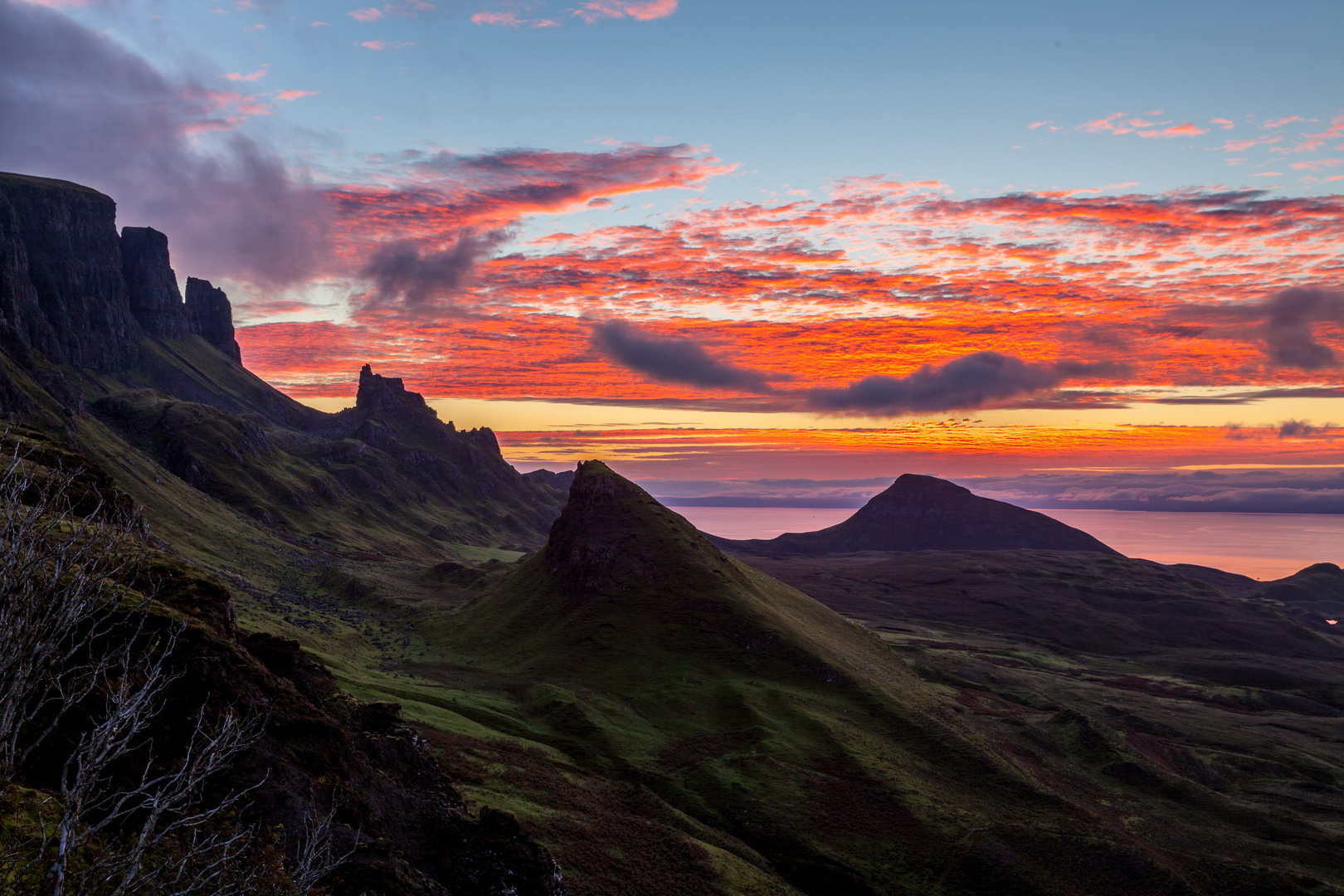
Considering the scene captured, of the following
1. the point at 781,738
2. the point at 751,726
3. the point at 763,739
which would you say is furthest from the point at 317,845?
the point at 751,726

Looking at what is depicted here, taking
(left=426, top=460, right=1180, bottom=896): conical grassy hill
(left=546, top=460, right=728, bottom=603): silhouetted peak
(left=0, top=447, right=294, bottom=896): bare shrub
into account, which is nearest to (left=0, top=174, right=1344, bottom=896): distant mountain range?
(left=426, top=460, right=1180, bottom=896): conical grassy hill

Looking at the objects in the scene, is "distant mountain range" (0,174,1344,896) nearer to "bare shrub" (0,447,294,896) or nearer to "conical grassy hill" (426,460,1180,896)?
"conical grassy hill" (426,460,1180,896)

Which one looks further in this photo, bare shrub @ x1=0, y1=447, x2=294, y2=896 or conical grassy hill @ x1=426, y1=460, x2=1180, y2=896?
conical grassy hill @ x1=426, y1=460, x2=1180, y2=896

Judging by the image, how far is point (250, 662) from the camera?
3500cm

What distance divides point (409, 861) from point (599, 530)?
108m

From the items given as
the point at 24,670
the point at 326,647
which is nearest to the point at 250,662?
the point at 24,670

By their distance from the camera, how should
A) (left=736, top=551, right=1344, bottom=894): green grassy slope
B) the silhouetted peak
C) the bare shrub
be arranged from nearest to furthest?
the bare shrub, (left=736, top=551, right=1344, bottom=894): green grassy slope, the silhouetted peak

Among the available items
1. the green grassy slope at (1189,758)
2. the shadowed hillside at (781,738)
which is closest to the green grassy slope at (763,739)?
the shadowed hillside at (781,738)

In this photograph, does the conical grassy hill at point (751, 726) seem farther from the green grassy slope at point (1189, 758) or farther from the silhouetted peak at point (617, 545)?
the green grassy slope at point (1189, 758)

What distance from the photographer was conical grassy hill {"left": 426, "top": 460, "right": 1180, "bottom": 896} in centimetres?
6912

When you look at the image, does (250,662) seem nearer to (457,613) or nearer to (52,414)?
(457,613)

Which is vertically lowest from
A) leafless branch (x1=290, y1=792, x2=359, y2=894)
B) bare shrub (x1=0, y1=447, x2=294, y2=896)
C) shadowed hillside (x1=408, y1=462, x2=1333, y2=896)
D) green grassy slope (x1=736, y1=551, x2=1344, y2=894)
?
green grassy slope (x1=736, y1=551, x2=1344, y2=894)

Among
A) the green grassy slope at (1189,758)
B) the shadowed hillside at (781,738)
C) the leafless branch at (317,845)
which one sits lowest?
the green grassy slope at (1189,758)

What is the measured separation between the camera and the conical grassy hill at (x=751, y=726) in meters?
69.1
